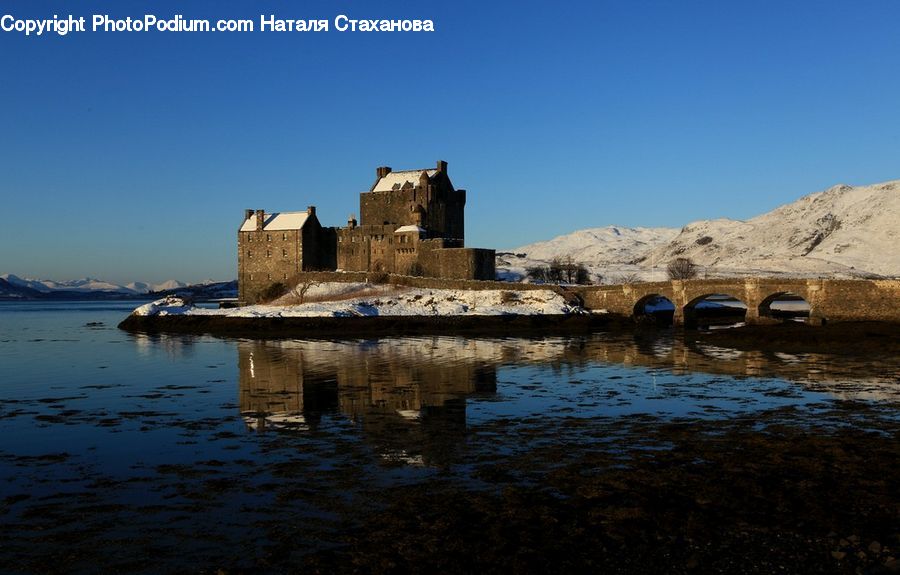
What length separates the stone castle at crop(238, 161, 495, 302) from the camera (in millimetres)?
91062

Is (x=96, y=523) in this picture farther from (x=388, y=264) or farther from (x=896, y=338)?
(x=388, y=264)

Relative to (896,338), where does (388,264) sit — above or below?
above

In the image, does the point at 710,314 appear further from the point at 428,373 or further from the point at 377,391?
the point at 377,391

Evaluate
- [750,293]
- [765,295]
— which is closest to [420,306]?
[750,293]

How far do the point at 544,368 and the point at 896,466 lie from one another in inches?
821

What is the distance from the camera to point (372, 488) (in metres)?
14.1

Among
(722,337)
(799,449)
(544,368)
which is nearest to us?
(799,449)

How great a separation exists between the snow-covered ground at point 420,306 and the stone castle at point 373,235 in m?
11.8

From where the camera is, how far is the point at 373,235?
94.0 metres

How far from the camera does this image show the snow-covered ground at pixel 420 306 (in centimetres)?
7056

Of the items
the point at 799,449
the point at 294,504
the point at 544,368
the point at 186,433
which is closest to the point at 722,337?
the point at 544,368

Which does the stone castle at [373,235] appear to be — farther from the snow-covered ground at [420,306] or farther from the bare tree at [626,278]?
the bare tree at [626,278]

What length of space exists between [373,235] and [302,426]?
244 ft

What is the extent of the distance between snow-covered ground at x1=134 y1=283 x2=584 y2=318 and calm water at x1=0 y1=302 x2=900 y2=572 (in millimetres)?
27086
